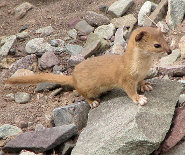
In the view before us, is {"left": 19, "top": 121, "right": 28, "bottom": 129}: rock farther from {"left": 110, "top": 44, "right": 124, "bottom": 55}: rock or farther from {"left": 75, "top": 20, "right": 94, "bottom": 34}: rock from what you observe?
{"left": 75, "top": 20, "right": 94, "bottom": 34}: rock

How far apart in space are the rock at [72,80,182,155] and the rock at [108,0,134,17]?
246cm

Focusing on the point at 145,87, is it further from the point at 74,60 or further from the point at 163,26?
the point at 163,26

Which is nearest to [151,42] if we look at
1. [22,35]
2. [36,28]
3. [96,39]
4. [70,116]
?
[70,116]

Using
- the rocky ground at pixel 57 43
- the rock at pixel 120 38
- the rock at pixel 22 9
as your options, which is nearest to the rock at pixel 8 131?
the rocky ground at pixel 57 43

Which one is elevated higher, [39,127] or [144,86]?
[144,86]

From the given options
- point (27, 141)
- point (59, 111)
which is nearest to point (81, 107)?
point (59, 111)

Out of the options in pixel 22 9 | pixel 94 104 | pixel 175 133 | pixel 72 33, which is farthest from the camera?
pixel 22 9

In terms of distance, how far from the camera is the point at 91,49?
19.3 ft

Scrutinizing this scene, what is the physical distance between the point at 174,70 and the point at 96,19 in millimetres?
2055

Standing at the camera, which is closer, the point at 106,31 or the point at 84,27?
the point at 106,31

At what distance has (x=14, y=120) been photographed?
192 inches

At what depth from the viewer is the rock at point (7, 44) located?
6238mm

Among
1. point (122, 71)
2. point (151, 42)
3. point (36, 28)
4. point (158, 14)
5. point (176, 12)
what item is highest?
point (151, 42)

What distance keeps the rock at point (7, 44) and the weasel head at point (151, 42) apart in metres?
2.78
